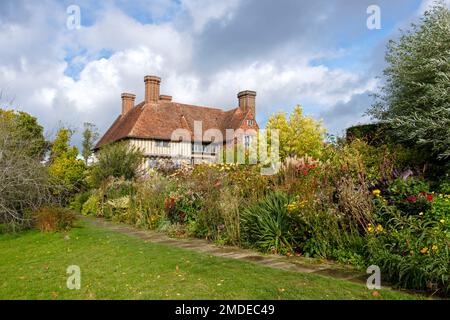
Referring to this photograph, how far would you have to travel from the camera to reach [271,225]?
6895 millimetres

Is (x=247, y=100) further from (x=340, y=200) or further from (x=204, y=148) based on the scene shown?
(x=340, y=200)

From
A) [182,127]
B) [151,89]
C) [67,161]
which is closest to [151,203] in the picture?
[67,161]

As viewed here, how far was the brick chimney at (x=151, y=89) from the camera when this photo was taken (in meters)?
33.5

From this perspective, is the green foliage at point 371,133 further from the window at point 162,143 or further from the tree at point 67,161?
the window at point 162,143

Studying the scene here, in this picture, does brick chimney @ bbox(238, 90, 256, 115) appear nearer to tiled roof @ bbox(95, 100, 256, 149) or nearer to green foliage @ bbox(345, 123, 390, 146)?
tiled roof @ bbox(95, 100, 256, 149)

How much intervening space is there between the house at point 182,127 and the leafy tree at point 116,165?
13.0m

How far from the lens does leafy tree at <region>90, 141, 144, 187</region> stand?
54.0ft

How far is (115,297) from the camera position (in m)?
4.03

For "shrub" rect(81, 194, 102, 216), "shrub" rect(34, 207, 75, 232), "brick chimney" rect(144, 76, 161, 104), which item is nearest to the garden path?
"shrub" rect(34, 207, 75, 232)

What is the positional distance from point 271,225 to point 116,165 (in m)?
11.1

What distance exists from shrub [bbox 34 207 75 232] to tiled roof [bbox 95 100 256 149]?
793 inches

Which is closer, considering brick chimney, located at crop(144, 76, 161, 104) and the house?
the house
